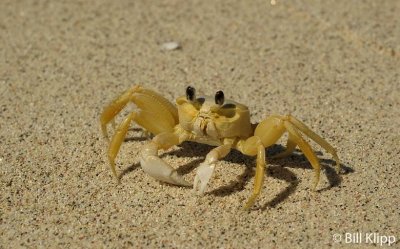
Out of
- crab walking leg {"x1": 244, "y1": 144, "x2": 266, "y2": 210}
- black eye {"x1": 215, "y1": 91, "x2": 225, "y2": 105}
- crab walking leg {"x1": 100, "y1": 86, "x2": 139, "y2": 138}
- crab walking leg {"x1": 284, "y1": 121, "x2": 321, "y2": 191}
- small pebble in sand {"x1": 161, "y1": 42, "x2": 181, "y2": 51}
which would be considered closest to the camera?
crab walking leg {"x1": 244, "y1": 144, "x2": 266, "y2": 210}

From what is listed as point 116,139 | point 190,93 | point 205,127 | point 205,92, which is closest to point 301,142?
point 205,127

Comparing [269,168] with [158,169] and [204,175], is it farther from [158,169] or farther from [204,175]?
[158,169]

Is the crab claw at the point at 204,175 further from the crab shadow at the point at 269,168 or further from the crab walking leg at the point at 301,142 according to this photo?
the crab walking leg at the point at 301,142

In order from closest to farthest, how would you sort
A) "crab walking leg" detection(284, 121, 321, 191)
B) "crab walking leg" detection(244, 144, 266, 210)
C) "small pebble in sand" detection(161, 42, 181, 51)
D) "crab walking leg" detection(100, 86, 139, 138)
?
"crab walking leg" detection(244, 144, 266, 210) < "crab walking leg" detection(284, 121, 321, 191) < "crab walking leg" detection(100, 86, 139, 138) < "small pebble in sand" detection(161, 42, 181, 51)

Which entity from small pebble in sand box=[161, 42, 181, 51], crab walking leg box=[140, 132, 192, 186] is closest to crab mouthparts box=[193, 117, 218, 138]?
crab walking leg box=[140, 132, 192, 186]

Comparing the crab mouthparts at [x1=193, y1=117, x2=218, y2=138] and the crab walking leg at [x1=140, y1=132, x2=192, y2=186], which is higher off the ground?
the crab mouthparts at [x1=193, y1=117, x2=218, y2=138]

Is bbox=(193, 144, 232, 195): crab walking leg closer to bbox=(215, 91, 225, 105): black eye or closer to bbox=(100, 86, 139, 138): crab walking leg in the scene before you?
bbox=(215, 91, 225, 105): black eye

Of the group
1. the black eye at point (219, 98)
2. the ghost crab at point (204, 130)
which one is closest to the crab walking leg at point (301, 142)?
the ghost crab at point (204, 130)
